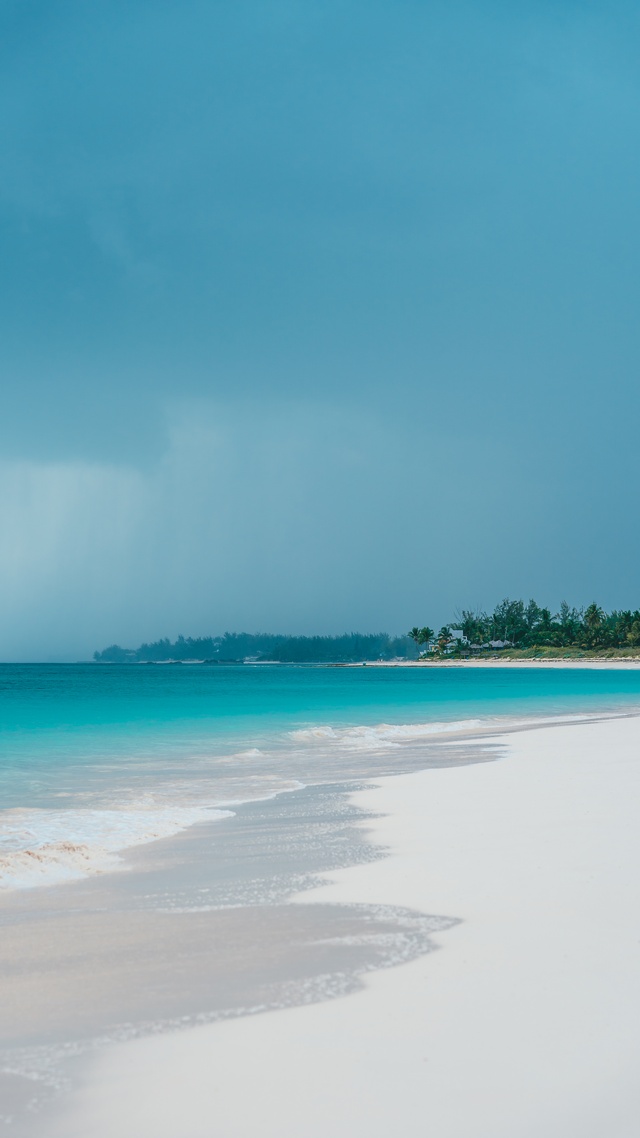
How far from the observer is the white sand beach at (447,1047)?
3.32 m

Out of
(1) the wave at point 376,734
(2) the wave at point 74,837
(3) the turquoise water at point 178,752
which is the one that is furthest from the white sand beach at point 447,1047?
(1) the wave at point 376,734

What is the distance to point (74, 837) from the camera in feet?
31.1

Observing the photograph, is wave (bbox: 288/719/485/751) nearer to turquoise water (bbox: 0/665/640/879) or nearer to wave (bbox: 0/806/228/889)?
turquoise water (bbox: 0/665/640/879)

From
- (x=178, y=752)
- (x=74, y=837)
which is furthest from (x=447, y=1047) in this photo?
(x=178, y=752)

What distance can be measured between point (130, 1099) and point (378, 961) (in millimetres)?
1851

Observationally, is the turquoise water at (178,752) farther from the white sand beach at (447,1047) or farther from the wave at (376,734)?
A: the white sand beach at (447,1047)

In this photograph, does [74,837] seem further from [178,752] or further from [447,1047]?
[178,752]

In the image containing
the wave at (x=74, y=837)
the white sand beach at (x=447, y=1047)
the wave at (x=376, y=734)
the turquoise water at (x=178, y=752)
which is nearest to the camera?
the white sand beach at (x=447, y=1047)

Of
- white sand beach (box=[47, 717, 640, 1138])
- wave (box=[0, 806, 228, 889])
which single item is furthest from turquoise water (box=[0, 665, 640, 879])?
white sand beach (box=[47, 717, 640, 1138])

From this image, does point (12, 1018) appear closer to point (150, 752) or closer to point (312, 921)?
point (312, 921)

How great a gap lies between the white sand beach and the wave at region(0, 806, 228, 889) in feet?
8.73

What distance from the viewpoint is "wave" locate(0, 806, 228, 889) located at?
7.79 meters

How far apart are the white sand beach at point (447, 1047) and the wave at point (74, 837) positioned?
8.73 ft

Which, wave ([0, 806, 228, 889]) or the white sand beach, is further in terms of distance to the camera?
wave ([0, 806, 228, 889])
